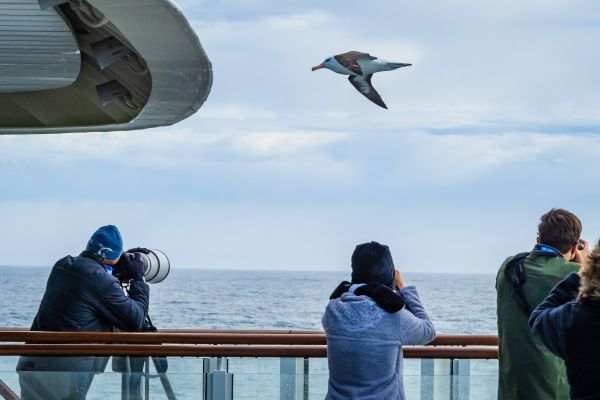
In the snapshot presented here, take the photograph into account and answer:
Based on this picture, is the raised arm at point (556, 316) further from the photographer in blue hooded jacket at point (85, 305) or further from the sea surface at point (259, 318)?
the photographer in blue hooded jacket at point (85, 305)

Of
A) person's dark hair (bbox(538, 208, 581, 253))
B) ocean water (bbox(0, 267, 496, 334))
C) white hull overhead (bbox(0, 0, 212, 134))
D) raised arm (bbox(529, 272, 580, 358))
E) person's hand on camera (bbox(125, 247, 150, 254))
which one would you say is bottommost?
ocean water (bbox(0, 267, 496, 334))

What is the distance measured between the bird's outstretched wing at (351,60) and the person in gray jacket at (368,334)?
7.14 m

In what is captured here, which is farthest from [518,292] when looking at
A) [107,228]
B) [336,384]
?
[107,228]

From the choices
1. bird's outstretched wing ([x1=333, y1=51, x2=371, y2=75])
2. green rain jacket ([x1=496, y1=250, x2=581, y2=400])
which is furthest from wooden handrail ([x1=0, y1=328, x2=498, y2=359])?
bird's outstretched wing ([x1=333, y1=51, x2=371, y2=75])

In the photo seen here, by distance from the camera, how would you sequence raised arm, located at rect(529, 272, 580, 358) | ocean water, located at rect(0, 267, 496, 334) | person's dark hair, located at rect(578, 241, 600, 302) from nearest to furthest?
person's dark hair, located at rect(578, 241, 600, 302) → raised arm, located at rect(529, 272, 580, 358) → ocean water, located at rect(0, 267, 496, 334)

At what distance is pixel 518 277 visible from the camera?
13.8ft

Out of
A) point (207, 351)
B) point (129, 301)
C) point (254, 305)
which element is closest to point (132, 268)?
point (129, 301)

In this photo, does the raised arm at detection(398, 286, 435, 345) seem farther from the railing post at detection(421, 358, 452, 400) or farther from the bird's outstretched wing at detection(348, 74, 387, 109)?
the bird's outstretched wing at detection(348, 74, 387, 109)

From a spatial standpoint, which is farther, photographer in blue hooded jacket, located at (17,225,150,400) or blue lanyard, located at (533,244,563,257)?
photographer in blue hooded jacket, located at (17,225,150,400)

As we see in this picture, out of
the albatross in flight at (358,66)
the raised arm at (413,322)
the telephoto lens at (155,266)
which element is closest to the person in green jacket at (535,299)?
the raised arm at (413,322)

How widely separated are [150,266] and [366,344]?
2028 millimetres

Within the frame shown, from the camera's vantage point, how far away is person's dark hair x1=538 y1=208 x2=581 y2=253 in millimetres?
4168

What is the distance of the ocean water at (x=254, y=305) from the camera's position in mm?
54406

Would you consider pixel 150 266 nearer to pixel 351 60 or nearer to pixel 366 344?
pixel 366 344
